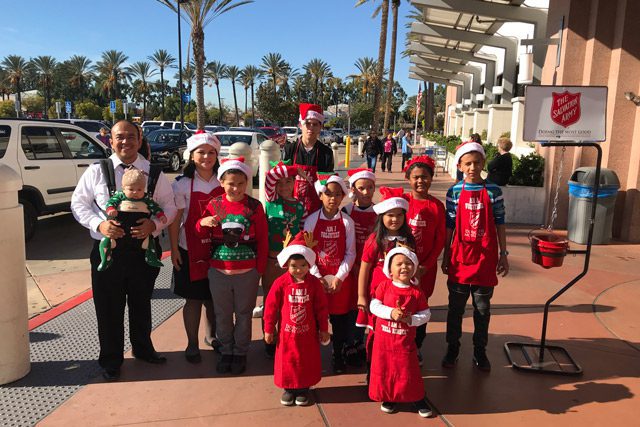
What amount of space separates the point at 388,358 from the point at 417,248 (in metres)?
0.88

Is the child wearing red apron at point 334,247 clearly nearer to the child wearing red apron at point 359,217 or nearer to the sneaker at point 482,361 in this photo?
the child wearing red apron at point 359,217

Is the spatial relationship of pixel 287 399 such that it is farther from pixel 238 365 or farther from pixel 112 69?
pixel 112 69

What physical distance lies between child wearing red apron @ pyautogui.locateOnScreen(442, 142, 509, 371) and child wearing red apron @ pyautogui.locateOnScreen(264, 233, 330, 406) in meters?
1.12

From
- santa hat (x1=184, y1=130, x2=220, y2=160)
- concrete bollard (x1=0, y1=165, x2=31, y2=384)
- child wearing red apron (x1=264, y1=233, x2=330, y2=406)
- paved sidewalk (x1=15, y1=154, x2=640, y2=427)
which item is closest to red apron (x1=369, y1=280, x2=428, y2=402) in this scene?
paved sidewalk (x1=15, y1=154, x2=640, y2=427)

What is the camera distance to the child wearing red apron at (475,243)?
3467 millimetres

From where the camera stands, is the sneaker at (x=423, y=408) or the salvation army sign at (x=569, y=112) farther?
the salvation army sign at (x=569, y=112)

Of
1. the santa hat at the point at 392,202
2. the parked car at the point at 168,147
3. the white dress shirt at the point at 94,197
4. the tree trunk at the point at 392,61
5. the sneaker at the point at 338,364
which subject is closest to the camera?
the santa hat at the point at 392,202

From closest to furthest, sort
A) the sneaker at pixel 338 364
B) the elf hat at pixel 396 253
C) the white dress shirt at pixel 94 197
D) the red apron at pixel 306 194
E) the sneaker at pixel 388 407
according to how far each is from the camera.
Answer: the elf hat at pixel 396 253 → the sneaker at pixel 388 407 → the white dress shirt at pixel 94 197 → the sneaker at pixel 338 364 → the red apron at pixel 306 194

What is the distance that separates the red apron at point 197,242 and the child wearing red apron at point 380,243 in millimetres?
1149

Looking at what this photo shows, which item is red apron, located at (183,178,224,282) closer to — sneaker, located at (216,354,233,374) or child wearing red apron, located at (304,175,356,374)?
sneaker, located at (216,354,233,374)

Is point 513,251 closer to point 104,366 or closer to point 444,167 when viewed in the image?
point 104,366

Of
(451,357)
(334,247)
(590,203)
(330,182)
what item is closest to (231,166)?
(330,182)

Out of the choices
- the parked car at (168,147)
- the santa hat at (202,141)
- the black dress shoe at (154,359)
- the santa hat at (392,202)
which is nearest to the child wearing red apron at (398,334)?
the santa hat at (392,202)

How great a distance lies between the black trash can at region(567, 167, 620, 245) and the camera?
735cm
